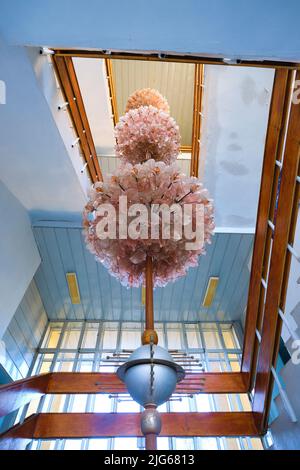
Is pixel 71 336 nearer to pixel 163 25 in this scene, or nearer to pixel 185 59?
pixel 185 59

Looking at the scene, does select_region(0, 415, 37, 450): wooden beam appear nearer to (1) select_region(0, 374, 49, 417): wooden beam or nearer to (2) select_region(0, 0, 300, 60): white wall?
(1) select_region(0, 374, 49, 417): wooden beam

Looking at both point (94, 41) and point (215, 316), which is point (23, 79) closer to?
point (94, 41)

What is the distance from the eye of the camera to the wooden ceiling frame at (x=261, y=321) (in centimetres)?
148

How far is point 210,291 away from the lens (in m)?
4.55

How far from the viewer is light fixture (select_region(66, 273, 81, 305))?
433 cm

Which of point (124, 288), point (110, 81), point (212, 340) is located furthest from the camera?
point (212, 340)

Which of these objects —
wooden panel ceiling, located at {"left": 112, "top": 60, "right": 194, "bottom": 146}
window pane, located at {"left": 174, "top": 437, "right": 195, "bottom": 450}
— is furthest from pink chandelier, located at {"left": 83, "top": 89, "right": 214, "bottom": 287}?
wooden panel ceiling, located at {"left": 112, "top": 60, "right": 194, "bottom": 146}

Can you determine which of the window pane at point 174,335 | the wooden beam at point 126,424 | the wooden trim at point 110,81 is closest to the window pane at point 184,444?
the window pane at point 174,335

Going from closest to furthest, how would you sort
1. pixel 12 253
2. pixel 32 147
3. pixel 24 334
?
pixel 32 147 → pixel 12 253 → pixel 24 334

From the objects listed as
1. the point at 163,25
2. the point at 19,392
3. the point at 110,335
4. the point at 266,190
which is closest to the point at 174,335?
the point at 110,335

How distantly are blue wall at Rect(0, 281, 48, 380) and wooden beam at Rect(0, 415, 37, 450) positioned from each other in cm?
202

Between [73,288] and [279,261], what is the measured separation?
3.56 metres

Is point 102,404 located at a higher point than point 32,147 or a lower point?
lower
